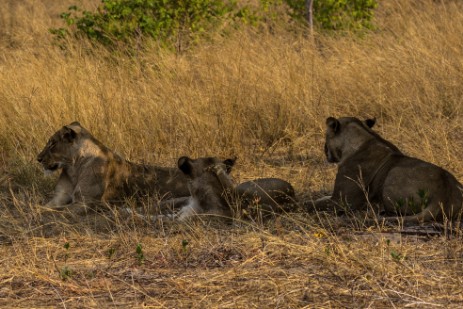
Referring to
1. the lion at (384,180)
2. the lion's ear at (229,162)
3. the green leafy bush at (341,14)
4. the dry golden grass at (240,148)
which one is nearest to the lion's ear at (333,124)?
the lion at (384,180)

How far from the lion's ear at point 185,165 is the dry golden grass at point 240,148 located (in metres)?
0.59

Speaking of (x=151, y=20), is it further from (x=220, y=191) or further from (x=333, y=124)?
(x=220, y=191)

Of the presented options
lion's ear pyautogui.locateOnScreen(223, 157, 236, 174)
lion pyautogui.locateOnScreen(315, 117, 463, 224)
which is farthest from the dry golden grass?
lion's ear pyautogui.locateOnScreen(223, 157, 236, 174)

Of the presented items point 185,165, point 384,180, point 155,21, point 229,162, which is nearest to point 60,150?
point 185,165

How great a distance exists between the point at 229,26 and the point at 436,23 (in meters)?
2.78

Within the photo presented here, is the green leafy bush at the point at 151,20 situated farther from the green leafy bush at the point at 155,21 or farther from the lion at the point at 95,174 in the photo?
the lion at the point at 95,174

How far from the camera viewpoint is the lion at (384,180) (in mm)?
6684

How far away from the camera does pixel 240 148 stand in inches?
369

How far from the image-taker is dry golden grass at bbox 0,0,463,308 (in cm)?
516

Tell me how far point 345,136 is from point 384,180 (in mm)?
757

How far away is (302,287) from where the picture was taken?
5043mm

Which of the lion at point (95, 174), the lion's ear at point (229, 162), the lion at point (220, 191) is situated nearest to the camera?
the lion at point (220, 191)

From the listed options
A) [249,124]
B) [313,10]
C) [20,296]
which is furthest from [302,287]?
[313,10]

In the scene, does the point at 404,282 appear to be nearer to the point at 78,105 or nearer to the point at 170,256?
the point at 170,256
